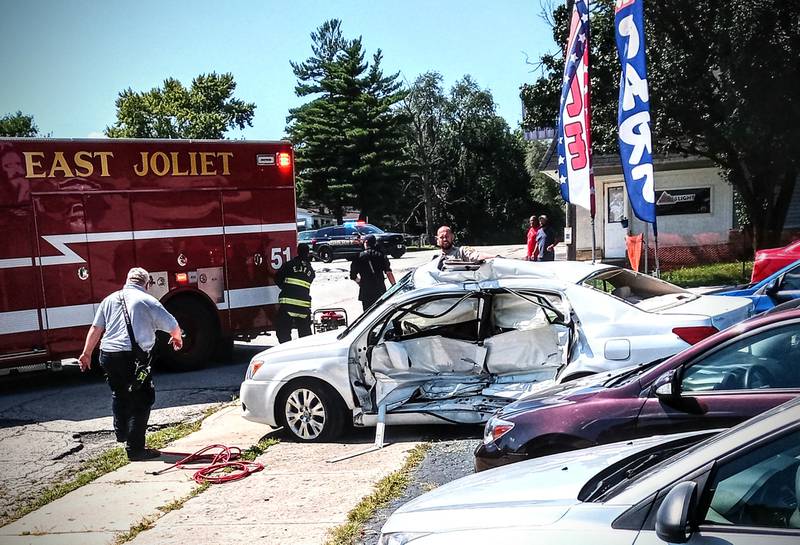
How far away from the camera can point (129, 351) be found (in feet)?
23.8

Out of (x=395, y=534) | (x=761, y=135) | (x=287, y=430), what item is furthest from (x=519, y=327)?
(x=761, y=135)

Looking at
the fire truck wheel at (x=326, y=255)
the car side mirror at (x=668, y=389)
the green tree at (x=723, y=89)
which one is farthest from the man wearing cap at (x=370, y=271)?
the fire truck wheel at (x=326, y=255)

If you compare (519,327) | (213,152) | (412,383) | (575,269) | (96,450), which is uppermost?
(213,152)

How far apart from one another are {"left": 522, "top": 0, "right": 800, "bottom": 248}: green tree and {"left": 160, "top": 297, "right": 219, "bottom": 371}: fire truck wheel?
11.1 metres

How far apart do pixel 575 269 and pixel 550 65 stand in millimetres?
13932

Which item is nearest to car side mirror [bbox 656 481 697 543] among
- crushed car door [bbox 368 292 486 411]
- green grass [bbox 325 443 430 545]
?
green grass [bbox 325 443 430 545]

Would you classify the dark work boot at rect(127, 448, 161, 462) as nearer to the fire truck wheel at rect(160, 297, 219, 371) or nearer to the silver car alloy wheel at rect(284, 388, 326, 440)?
the silver car alloy wheel at rect(284, 388, 326, 440)

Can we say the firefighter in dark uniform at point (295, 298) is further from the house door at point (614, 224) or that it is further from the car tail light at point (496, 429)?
the house door at point (614, 224)

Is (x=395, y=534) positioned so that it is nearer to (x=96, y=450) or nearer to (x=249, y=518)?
(x=249, y=518)

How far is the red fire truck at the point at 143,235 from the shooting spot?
10.3 metres

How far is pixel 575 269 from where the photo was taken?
729 centimetres

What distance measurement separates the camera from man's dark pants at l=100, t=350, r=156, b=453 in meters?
7.24

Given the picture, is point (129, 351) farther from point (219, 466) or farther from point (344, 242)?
point (344, 242)

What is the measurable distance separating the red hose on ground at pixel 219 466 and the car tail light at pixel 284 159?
5.71 metres
